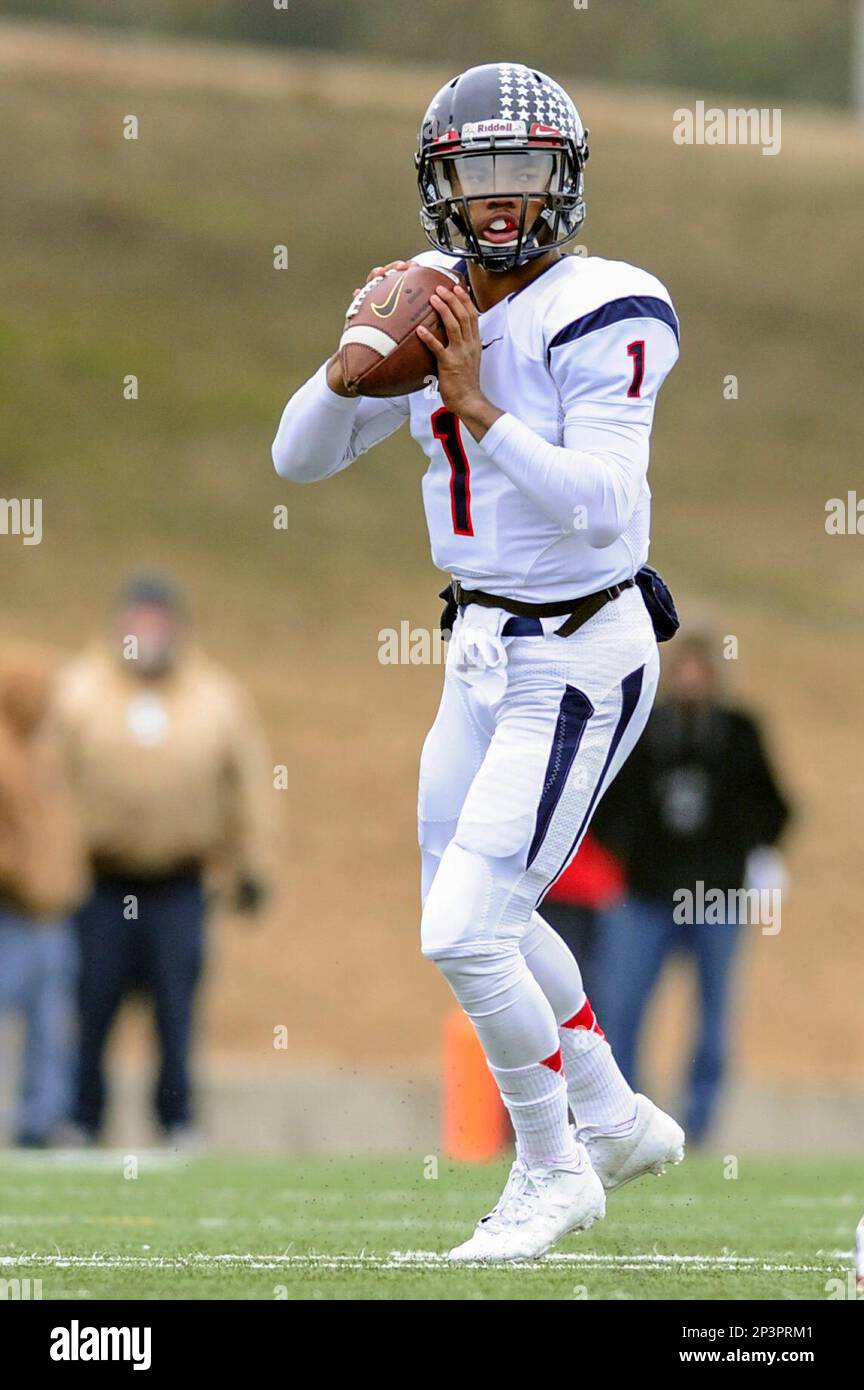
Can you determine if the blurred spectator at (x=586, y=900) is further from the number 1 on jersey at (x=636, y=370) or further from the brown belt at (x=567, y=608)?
the number 1 on jersey at (x=636, y=370)

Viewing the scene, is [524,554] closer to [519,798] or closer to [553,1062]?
[519,798]

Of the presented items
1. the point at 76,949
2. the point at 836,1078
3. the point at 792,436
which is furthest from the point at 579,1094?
the point at 792,436

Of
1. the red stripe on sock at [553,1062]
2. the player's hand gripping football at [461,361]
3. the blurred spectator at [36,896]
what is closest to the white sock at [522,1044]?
the red stripe on sock at [553,1062]

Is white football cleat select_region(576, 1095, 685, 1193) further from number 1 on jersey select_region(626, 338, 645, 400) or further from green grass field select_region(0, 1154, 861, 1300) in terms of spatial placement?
number 1 on jersey select_region(626, 338, 645, 400)

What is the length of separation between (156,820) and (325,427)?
499 cm

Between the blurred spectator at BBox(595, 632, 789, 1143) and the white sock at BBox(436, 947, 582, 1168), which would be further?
the blurred spectator at BBox(595, 632, 789, 1143)

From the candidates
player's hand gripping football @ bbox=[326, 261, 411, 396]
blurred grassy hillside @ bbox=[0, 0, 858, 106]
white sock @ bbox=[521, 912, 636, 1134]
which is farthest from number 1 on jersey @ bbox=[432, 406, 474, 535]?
blurred grassy hillside @ bbox=[0, 0, 858, 106]

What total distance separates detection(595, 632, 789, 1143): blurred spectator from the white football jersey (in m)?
5.11

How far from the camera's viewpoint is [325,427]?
5.73 m

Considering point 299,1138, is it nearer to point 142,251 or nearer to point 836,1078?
point 836,1078

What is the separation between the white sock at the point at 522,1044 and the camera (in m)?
5.35

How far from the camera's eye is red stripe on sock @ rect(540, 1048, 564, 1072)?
5.43 metres

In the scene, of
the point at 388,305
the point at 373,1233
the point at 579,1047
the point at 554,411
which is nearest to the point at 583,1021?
the point at 579,1047

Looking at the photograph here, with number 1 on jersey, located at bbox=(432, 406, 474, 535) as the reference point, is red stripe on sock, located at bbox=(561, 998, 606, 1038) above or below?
below
